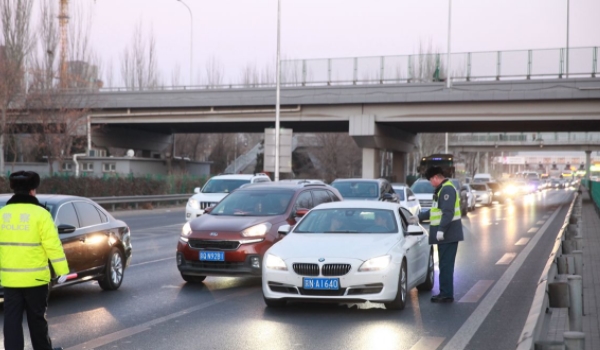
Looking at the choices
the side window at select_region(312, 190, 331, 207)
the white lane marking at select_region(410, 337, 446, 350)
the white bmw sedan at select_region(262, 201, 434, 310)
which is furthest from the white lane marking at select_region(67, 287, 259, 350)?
the side window at select_region(312, 190, 331, 207)

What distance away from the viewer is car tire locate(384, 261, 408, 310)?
396 inches

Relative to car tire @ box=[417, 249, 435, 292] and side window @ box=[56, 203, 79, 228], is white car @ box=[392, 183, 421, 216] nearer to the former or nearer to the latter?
car tire @ box=[417, 249, 435, 292]

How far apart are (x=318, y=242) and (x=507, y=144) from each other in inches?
3116

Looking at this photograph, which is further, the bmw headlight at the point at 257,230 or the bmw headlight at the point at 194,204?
the bmw headlight at the point at 194,204

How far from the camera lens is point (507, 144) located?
8650cm

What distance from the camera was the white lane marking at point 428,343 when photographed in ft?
26.2

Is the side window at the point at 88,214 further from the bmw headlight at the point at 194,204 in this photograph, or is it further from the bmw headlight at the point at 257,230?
the bmw headlight at the point at 194,204

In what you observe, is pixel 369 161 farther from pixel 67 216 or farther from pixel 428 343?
pixel 428 343

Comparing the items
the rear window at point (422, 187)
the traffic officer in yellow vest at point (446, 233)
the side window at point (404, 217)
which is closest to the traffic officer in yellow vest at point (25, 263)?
the traffic officer in yellow vest at point (446, 233)

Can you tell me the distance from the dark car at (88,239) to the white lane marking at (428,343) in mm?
4619

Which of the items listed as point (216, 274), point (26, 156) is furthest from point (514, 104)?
point (26, 156)

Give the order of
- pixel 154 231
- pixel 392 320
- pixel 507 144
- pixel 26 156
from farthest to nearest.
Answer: pixel 507 144 < pixel 26 156 < pixel 154 231 < pixel 392 320

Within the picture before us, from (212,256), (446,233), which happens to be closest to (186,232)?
(212,256)

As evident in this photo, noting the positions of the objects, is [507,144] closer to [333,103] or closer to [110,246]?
[333,103]
